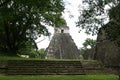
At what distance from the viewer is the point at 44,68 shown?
2120 cm

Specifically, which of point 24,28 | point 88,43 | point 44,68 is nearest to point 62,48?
point 24,28

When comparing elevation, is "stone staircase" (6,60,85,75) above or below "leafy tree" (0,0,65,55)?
below

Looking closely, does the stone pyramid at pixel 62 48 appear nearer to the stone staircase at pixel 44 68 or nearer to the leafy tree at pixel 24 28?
the leafy tree at pixel 24 28

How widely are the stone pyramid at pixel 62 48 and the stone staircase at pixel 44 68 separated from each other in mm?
14525

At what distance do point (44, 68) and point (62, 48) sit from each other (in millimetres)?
18692

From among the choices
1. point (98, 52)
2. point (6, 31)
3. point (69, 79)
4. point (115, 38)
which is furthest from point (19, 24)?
point (115, 38)

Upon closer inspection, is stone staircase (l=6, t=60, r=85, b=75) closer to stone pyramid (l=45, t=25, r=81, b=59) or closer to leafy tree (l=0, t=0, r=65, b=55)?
leafy tree (l=0, t=0, r=65, b=55)

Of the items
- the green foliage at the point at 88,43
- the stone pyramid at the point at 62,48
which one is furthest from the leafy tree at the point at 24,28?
the green foliage at the point at 88,43

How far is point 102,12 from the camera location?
578 inches

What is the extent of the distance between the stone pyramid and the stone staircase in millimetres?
14525

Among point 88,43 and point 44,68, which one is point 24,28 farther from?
point 88,43

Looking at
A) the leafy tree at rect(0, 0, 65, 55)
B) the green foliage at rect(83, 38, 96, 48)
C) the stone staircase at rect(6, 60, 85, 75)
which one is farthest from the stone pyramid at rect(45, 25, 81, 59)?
the green foliage at rect(83, 38, 96, 48)

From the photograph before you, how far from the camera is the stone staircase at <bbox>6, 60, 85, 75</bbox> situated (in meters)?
20.2

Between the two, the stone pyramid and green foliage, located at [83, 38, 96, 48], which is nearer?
the stone pyramid
